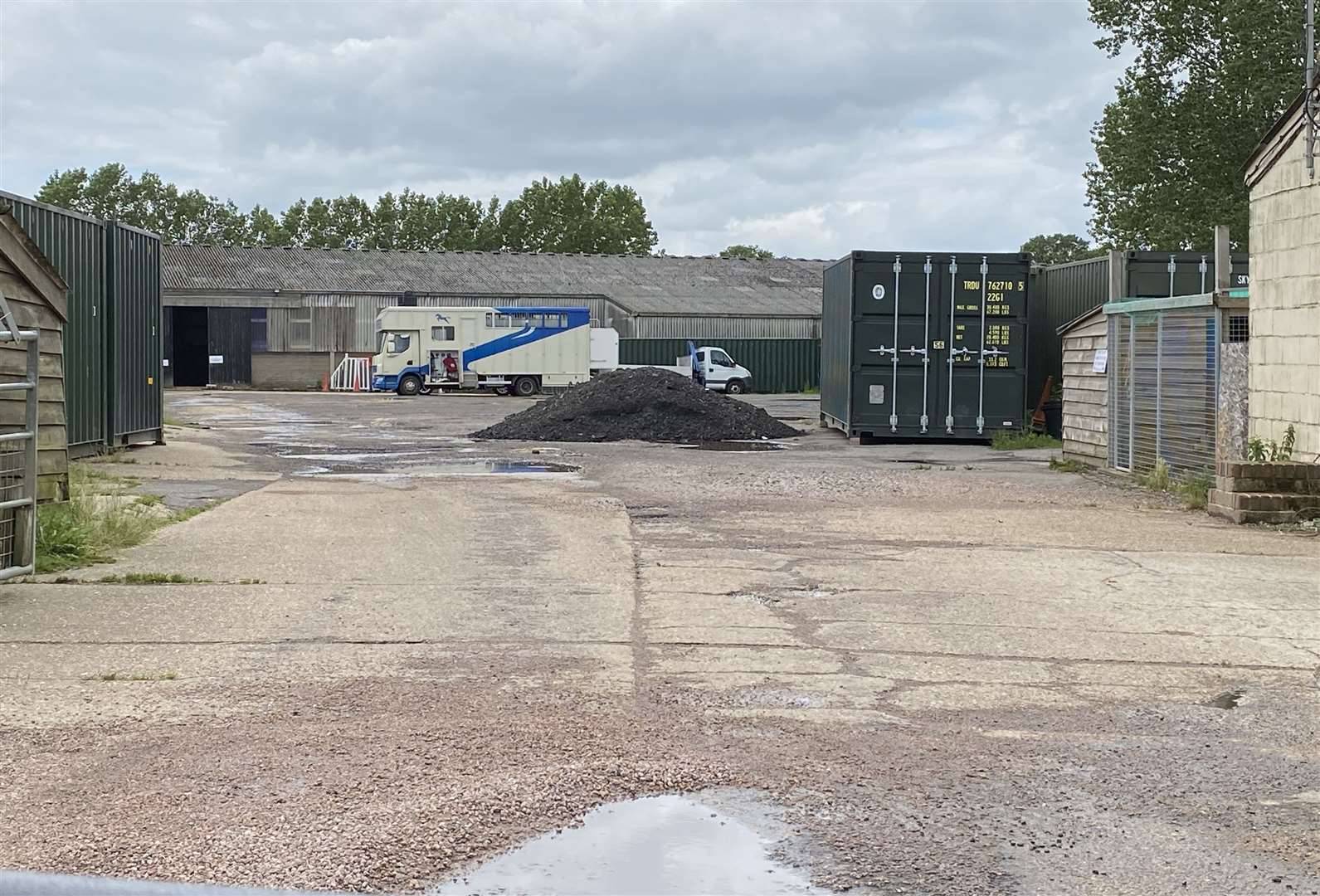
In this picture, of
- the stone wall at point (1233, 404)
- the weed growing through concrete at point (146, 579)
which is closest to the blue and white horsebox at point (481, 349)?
the stone wall at point (1233, 404)

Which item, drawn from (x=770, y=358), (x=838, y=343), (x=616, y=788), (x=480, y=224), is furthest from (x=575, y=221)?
(x=616, y=788)

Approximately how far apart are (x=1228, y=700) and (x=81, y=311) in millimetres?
17137

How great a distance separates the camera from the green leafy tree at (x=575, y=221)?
114 metres

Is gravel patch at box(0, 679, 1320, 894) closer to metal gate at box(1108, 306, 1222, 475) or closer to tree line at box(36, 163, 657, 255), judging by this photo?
metal gate at box(1108, 306, 1222, 475)

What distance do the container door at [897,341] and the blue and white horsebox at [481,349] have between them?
23.7 meters

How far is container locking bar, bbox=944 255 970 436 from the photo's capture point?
88.8 ft

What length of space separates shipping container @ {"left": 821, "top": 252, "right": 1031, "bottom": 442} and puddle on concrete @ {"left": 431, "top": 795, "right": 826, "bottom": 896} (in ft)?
74.6

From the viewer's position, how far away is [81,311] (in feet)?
65.9

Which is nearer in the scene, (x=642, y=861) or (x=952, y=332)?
(x=642, y=861)

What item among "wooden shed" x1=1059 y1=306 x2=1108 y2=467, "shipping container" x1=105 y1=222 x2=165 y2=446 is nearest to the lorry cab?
"shipping container" x1=105 y1=222 x2=165 y2=446

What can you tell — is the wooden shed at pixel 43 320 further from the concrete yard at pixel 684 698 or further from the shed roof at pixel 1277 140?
the shed roof at pixel 1277 140

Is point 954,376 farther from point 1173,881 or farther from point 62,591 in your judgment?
point 1173,881

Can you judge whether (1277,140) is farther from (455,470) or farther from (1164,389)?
(455,470)

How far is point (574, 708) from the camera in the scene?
635 centimetres
